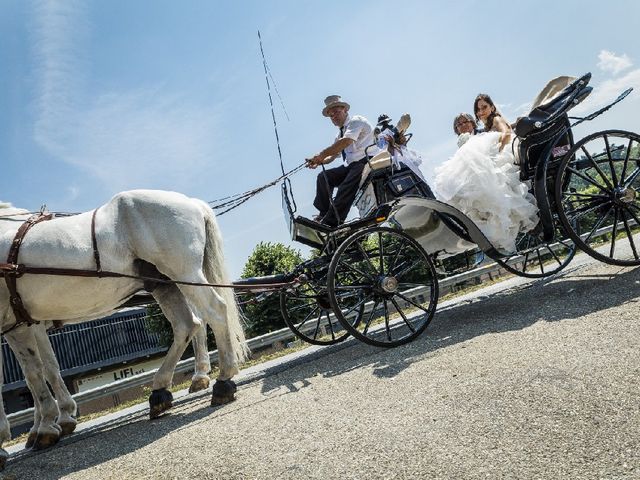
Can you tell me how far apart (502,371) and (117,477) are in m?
2.22

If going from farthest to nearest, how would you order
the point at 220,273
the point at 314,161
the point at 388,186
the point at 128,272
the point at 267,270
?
1. the point at 267,270
2. the point at 314,161
3. the point at 388,186
4. the point at 220,273
5. the point at 128,272

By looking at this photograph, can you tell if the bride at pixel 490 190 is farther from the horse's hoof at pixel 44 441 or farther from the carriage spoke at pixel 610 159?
the horse's hoof at pixel 44 441

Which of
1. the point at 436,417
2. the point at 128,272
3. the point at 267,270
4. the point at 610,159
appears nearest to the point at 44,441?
the point at 128,272

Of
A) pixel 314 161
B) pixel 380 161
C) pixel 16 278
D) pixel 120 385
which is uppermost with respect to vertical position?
pixel 314 161

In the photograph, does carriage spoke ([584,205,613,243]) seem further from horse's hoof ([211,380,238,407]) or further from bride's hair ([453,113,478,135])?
horse's hoof ([211,380,238,407])

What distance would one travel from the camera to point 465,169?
5008mm

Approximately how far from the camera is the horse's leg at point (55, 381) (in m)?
4.61

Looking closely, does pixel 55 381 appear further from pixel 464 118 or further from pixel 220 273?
pixel 464 118

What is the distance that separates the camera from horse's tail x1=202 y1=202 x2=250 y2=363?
4605 millimetres

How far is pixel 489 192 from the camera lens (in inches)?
194

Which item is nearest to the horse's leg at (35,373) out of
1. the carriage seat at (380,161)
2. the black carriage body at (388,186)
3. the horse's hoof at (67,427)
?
the horse's hoof at (67,427)

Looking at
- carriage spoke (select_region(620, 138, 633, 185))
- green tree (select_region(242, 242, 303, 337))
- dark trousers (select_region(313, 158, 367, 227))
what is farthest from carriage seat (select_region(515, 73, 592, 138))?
green tree (select_region(242, 242, 303, 337))

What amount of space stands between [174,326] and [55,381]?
3.93 feet

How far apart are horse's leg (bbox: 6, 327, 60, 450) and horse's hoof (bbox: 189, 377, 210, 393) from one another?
1371 mm
